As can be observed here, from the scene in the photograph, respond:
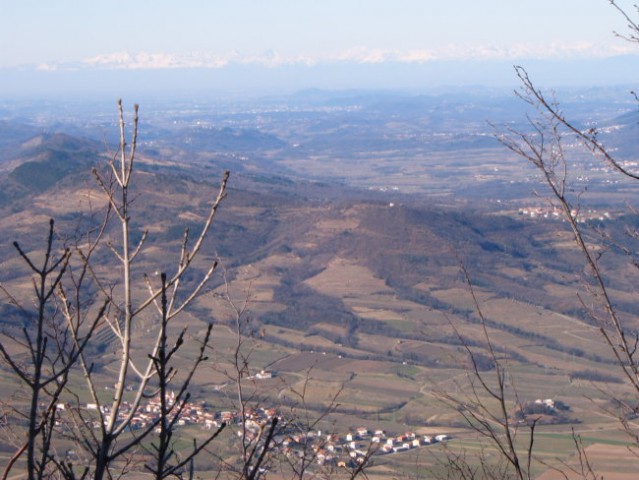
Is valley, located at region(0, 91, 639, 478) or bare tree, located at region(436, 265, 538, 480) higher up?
bare tree, located at region(436, 265, 538, 480)

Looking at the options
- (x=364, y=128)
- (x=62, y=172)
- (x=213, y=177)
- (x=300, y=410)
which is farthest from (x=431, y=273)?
(x=364, y=128)

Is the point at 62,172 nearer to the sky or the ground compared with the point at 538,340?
nearer to the sky

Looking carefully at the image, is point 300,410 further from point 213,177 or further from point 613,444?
point 213,177

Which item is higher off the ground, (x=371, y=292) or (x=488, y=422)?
(x=488, y=422)

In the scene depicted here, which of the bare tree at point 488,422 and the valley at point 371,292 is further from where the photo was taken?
the valley at point 371,292

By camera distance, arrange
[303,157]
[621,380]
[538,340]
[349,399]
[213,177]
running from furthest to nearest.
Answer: [303,157], [213,177], [538,340], [621,380], [349,399]

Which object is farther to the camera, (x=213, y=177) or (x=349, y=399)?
(x=213, y=177)

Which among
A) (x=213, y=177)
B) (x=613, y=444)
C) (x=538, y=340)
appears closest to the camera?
(x=613, y=444)

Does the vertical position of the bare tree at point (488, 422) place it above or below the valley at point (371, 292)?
above

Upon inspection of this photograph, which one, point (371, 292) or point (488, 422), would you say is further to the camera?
point (371, 292)

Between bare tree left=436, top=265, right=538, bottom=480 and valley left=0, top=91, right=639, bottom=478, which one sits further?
valley left=0, top=91, right=639, bottom=478
